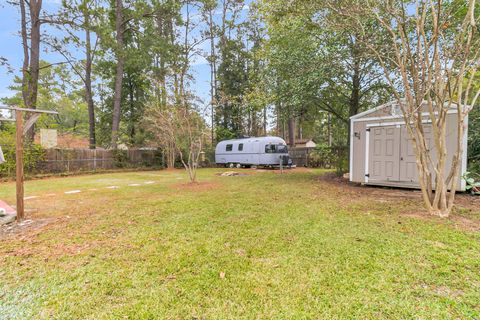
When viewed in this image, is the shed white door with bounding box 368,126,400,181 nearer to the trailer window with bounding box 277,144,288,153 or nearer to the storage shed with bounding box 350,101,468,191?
the storage shed with bounding box 350,101,468,191

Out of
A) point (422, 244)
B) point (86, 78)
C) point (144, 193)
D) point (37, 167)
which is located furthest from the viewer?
point (86, 78)

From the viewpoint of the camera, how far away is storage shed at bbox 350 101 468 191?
6863 mm

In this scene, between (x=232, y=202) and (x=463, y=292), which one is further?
(x=232, y=202)

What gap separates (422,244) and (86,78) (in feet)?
66.6

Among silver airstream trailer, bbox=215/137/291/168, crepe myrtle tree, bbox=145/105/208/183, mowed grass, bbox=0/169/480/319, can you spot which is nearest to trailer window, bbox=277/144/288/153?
silver airstream trailer, bbox=215/137/291/168

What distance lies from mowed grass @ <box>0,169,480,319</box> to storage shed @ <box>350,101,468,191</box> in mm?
3131

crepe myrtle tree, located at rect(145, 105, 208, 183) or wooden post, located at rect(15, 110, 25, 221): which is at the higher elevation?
crepe myrtle tree, located at rect(145, 105, 208, 183)

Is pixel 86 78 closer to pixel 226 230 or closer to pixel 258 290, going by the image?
pixel 226 230

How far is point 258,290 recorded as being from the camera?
6.84ft

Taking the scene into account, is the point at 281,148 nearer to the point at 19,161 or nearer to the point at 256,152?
the point at 256,152

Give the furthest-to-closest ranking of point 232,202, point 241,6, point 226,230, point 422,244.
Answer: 1. point 241,6
2. point 232,202
3. point 226,230
4. point 422,244

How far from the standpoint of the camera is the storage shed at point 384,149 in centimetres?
686

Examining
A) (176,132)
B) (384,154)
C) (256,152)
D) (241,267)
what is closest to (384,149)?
(384,154)

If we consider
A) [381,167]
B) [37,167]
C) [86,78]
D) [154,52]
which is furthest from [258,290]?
[86,78]
